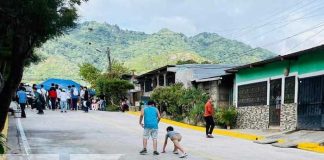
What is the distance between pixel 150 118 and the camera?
1447 centimetres

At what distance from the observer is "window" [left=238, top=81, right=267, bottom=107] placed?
27042 millimetres

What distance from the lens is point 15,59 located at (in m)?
16.7

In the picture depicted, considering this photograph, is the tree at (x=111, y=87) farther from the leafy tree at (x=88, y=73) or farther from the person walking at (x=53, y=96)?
the leafy tree at (x=88, y=73)

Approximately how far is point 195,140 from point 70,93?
1789cm

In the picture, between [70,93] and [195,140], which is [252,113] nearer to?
[195,140]

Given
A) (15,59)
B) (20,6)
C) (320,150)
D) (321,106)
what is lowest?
(320,150)

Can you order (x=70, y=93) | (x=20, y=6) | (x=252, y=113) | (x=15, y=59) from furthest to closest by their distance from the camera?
(x=70, y=93), (x=252, y=113), (x=15, y=59), (x=20, y=6)

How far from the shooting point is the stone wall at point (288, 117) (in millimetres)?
23344

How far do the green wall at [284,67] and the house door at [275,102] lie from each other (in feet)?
1.70

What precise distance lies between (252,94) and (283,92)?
142 inches

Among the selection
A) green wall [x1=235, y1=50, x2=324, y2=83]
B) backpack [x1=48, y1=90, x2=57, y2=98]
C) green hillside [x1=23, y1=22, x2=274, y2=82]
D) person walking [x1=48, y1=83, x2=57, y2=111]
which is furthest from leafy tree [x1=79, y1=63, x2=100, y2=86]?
green wall [x1=235, y1=50, x2=324, y2=83]

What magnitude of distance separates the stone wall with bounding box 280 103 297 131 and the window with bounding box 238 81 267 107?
2.43m

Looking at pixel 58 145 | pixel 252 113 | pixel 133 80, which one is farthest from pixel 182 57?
pixel 58 145

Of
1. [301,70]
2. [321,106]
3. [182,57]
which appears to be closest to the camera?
[321,106]
